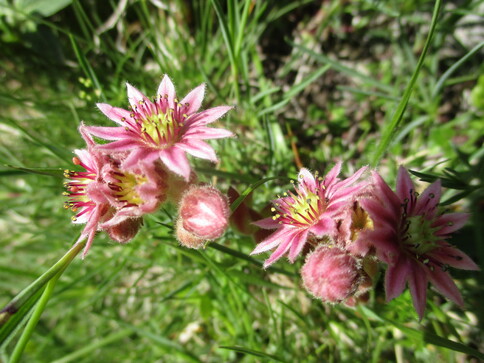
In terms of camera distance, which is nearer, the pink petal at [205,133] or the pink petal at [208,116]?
the pink petal at [205,133]

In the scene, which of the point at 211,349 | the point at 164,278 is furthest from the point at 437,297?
the point at 164,278

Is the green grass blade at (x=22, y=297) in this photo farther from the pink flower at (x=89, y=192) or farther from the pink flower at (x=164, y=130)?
the pink flower at (x=164, y=130)

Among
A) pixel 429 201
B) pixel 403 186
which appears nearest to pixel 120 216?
pixel 403 186

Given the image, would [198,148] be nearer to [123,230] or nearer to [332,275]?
[123,230]

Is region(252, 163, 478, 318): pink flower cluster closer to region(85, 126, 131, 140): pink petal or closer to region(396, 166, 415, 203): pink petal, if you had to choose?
region(396, 166, 415, 203): pink petal

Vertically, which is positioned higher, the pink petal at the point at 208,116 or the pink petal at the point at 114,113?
the pink petal at the point at 208,116

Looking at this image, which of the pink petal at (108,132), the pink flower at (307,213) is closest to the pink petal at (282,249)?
the pink flower at (307,213)

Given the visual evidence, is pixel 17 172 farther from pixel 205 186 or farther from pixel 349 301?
pixel 349 301
